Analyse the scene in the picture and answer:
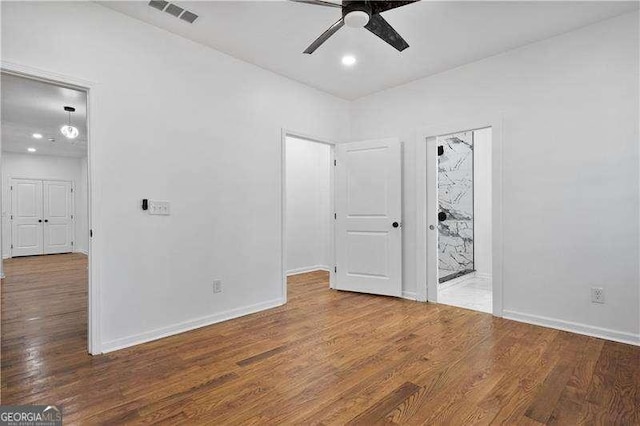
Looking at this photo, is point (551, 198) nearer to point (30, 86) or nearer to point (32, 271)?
point (30, 86)

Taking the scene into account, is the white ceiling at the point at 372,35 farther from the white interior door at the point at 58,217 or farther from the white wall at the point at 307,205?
the white interior door at the point at 58,217

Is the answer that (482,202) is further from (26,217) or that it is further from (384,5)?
(26,217)

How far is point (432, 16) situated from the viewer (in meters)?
2.78

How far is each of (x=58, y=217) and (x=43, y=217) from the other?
32cm

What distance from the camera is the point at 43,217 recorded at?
8.71m

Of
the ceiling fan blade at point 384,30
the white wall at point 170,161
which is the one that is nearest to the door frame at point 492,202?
the ceiling fan blade at point 384,30

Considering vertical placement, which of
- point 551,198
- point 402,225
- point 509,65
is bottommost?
point 402,225

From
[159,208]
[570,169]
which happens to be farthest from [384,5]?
[159,208]

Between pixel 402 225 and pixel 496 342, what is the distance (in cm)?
182

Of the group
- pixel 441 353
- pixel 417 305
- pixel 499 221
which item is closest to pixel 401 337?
pixel 441 353

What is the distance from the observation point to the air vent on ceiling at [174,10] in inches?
102

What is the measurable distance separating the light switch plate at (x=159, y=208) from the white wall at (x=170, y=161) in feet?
0.16

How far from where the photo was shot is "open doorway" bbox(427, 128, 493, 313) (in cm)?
546

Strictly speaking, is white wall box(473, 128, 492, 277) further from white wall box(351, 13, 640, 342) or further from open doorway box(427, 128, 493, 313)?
white wall box(351, 13, 640, 342)
